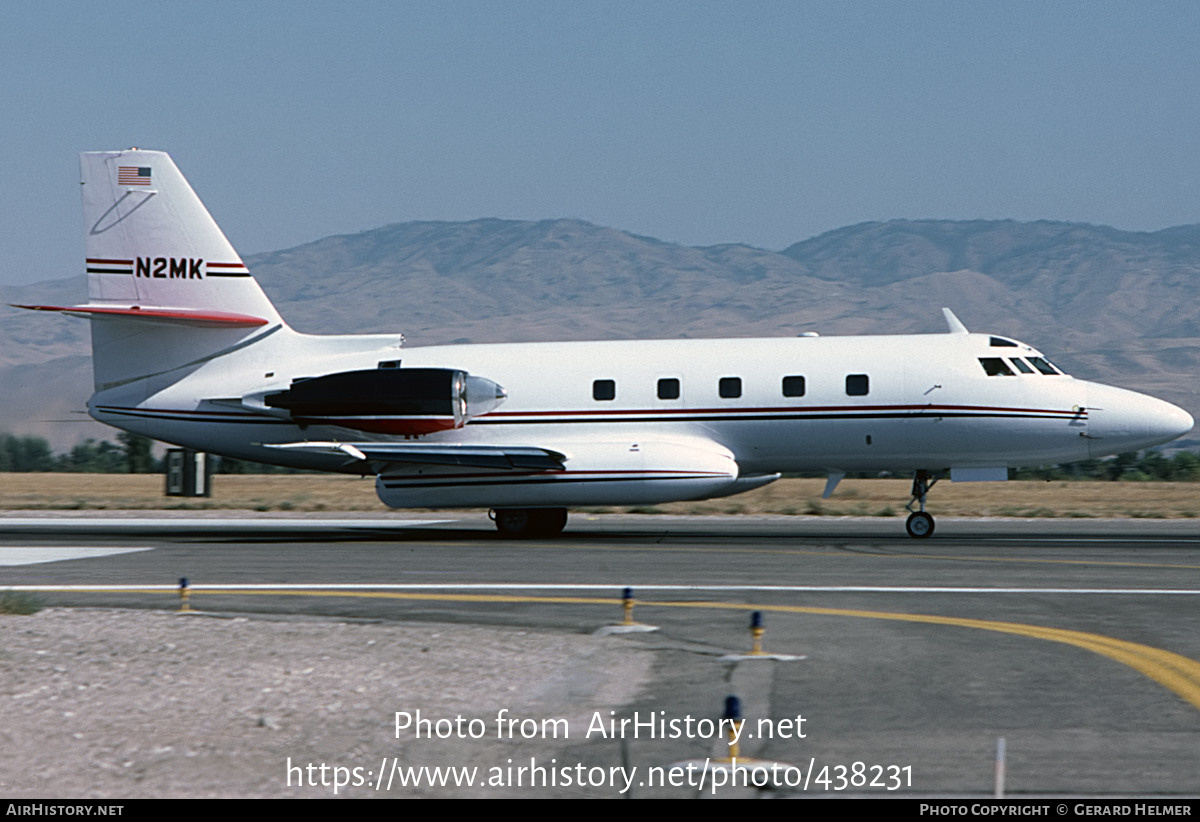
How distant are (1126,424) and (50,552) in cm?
1967

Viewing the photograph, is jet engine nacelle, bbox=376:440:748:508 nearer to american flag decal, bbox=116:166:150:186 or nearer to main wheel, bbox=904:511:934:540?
main wheel, bbox=904:511:934:540

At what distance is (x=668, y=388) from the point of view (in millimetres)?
26938

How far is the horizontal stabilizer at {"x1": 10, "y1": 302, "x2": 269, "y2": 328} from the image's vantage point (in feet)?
92.5

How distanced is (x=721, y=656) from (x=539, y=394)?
594 inches

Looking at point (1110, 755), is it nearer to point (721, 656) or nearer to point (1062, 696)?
point (1062, 696)

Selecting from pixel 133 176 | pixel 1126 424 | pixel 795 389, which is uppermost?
pixel 133 176

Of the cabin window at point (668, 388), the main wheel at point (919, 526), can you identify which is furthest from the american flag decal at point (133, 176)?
the main wheel at point (919, 526)

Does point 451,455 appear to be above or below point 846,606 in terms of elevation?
above

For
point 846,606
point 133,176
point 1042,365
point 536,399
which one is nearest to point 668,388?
point 536,399

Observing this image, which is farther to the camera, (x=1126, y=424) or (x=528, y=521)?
(x=528, y=521)

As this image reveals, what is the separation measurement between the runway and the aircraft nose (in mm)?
1920

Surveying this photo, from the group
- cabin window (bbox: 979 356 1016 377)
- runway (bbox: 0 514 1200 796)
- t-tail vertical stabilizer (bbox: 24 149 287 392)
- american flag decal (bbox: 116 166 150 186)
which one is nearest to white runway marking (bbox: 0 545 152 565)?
runway (bbox: 0 514 1200 796)

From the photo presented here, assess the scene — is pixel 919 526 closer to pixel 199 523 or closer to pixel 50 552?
pixel 50 552

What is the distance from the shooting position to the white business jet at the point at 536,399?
86.2 feet
